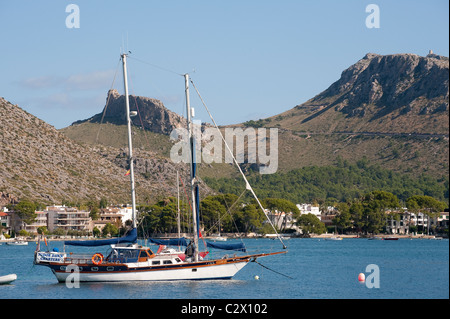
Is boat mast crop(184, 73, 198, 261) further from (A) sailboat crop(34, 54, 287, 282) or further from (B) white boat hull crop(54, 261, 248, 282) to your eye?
(B) white boat hull crop(54, 261, 248, 282)

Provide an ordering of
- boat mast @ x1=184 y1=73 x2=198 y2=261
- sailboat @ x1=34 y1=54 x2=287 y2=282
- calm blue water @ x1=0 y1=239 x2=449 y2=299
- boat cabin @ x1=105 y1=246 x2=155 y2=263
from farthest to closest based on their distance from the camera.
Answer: boat cabin @ x1=105 y1=246 x2=155 y2=263 < sailboat @ x1=34 y1=54 x2=287 y2=282 < boat mast @ x1=184 y1=73 x2=198 y2=261 < calm blue water @ x1=0 y1=239 x2=449 y2=299

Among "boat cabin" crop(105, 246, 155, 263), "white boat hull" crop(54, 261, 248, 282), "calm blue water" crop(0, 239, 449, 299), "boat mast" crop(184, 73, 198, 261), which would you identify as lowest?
"calm blue water" crop(0, 239, 449, 299)

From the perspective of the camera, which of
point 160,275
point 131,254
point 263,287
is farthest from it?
point 131,254

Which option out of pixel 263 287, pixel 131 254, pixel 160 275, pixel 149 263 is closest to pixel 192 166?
pixel 149 263

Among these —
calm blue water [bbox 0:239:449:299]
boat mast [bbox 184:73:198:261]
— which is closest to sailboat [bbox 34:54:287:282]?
boat mast [bbox 184:73:198:261]

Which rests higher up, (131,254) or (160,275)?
(131,254)

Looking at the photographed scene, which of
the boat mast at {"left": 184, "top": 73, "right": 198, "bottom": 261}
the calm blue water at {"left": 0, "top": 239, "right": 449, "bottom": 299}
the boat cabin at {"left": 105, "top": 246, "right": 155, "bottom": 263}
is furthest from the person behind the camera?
the boat cabin at {"left": 105, "top": 246, "right": 155, "bottom": 263}

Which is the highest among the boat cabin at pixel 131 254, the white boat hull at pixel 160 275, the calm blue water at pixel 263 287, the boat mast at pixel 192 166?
the boat mast at pixel 192 166

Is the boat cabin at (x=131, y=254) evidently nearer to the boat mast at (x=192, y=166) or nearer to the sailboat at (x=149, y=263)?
the sailboat at (x=149, y=263)

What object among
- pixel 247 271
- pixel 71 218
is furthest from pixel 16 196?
pixel 247 271

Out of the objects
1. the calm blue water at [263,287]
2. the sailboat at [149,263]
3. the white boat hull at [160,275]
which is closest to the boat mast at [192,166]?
the sailboat at [149,263]

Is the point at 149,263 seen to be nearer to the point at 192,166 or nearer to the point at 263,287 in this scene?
the point at 192,166

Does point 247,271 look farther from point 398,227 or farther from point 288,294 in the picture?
point 398,227
